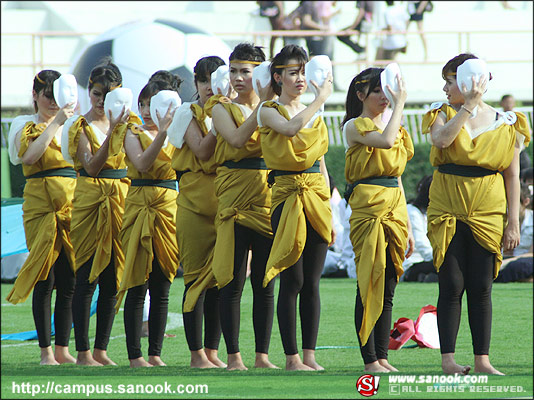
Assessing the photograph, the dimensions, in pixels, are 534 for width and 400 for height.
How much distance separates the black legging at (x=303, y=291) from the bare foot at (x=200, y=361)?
21.8 inches

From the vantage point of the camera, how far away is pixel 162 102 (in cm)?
637

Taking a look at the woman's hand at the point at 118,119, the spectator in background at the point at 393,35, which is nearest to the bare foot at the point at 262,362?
the woman's hand at the point at 118,119

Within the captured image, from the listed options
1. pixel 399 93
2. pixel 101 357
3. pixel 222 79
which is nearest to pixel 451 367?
pixel 399 93

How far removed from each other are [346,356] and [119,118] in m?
2.00

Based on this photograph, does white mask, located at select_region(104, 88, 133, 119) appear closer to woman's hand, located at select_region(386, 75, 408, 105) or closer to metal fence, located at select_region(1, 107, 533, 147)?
woman's hand, located at select_region(386, 75, 408, 105)

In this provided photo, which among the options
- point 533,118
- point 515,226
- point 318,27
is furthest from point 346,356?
point 318,27

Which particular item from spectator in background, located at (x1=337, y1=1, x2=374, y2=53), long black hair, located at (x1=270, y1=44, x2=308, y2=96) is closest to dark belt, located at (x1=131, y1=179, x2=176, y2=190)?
long black hair, located at (x1=270, y1=44, x2=308, y2=96)

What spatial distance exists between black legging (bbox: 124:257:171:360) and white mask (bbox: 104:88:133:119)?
2.91ft

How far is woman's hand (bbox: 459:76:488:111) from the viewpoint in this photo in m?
5.65

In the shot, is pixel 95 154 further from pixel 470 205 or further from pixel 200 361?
pixel 470 205

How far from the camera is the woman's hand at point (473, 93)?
18.5ft

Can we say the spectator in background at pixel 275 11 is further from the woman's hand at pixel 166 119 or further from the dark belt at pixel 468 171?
the dark belt at pixel 468 171

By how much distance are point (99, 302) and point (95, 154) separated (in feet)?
2.92

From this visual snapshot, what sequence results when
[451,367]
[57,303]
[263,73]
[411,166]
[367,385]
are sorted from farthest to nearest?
1. [411,166]
2. [57,303]
3. [263,73]
4. [451,367]
5. [367,385]
